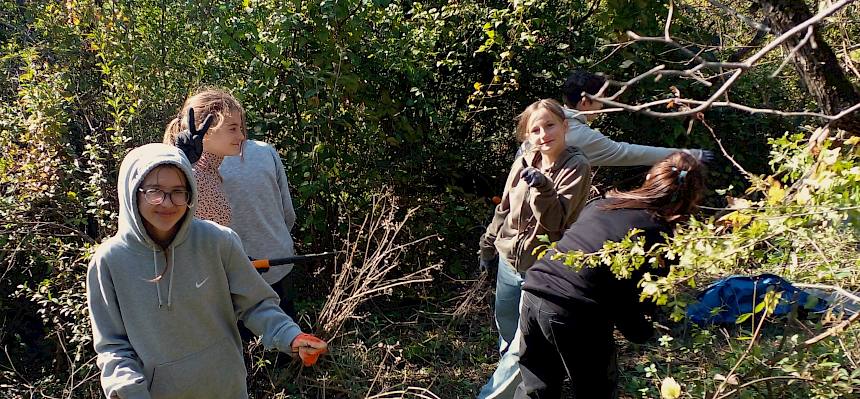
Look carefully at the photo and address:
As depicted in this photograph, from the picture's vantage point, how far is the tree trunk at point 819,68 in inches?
77.0

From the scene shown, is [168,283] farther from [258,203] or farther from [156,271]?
[258,203]

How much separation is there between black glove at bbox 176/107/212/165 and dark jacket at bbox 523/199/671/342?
1.43m

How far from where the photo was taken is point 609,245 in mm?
2309

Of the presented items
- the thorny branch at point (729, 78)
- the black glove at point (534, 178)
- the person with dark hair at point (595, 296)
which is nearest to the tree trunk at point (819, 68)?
the thorny branch at point (729, 78)

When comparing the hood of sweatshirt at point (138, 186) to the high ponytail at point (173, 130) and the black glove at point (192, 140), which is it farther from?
the high ponytail at point (173, 130)

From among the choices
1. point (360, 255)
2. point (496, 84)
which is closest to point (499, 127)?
point (496, 84)

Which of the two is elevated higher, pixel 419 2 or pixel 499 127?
pixel 419 2

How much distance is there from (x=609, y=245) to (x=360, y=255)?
2413mm

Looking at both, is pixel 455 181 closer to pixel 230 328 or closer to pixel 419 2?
pixel 419 2

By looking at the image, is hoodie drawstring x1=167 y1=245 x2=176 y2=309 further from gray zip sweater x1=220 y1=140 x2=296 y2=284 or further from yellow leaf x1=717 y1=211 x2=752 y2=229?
yellow leaf x1=717 y1=211 x2=752 y2=229

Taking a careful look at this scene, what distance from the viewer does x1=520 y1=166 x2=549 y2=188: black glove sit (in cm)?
287

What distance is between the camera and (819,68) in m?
2.02

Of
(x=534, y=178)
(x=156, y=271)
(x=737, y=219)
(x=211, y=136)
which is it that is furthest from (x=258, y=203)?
(x=737, y=219)

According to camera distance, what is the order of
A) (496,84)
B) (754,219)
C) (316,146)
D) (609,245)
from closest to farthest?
(754,219) → (609,245) → (316,146) → (496,84)
